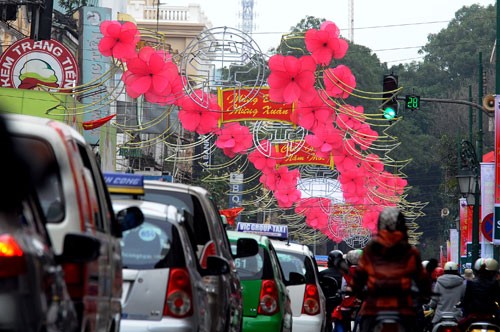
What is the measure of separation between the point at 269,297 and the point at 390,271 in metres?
4.52

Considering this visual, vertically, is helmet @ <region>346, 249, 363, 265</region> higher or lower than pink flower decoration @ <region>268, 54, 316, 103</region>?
lower

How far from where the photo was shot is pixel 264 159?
1655 inches

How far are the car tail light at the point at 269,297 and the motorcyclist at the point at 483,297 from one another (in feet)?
7.72

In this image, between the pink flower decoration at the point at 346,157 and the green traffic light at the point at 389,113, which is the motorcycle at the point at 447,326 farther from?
the pink flower decoration at the point at 346,157

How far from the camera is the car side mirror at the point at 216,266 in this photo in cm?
1127

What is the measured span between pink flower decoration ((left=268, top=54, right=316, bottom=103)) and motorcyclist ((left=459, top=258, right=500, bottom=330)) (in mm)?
9790

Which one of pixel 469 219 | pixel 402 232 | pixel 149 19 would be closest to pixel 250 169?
pixel 149 19

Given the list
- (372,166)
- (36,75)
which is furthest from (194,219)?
(372,166)

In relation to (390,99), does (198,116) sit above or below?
below

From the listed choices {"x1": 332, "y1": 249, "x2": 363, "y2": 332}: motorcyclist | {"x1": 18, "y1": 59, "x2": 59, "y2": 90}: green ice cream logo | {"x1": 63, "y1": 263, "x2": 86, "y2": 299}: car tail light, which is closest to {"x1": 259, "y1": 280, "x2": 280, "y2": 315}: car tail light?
{"x1": 332, "y1": 249, "x2": 363, "y2": 332}: motorcyclist

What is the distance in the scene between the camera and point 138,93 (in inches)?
1002

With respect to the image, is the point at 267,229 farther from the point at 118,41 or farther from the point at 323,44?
the point at 118,41

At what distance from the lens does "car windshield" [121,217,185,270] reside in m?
10.1

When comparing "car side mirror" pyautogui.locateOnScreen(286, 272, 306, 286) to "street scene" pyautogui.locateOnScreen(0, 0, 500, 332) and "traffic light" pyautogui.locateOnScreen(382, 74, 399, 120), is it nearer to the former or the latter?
"street scene" pyautogui.locateOnScreen(0, 0, 500, 332)
